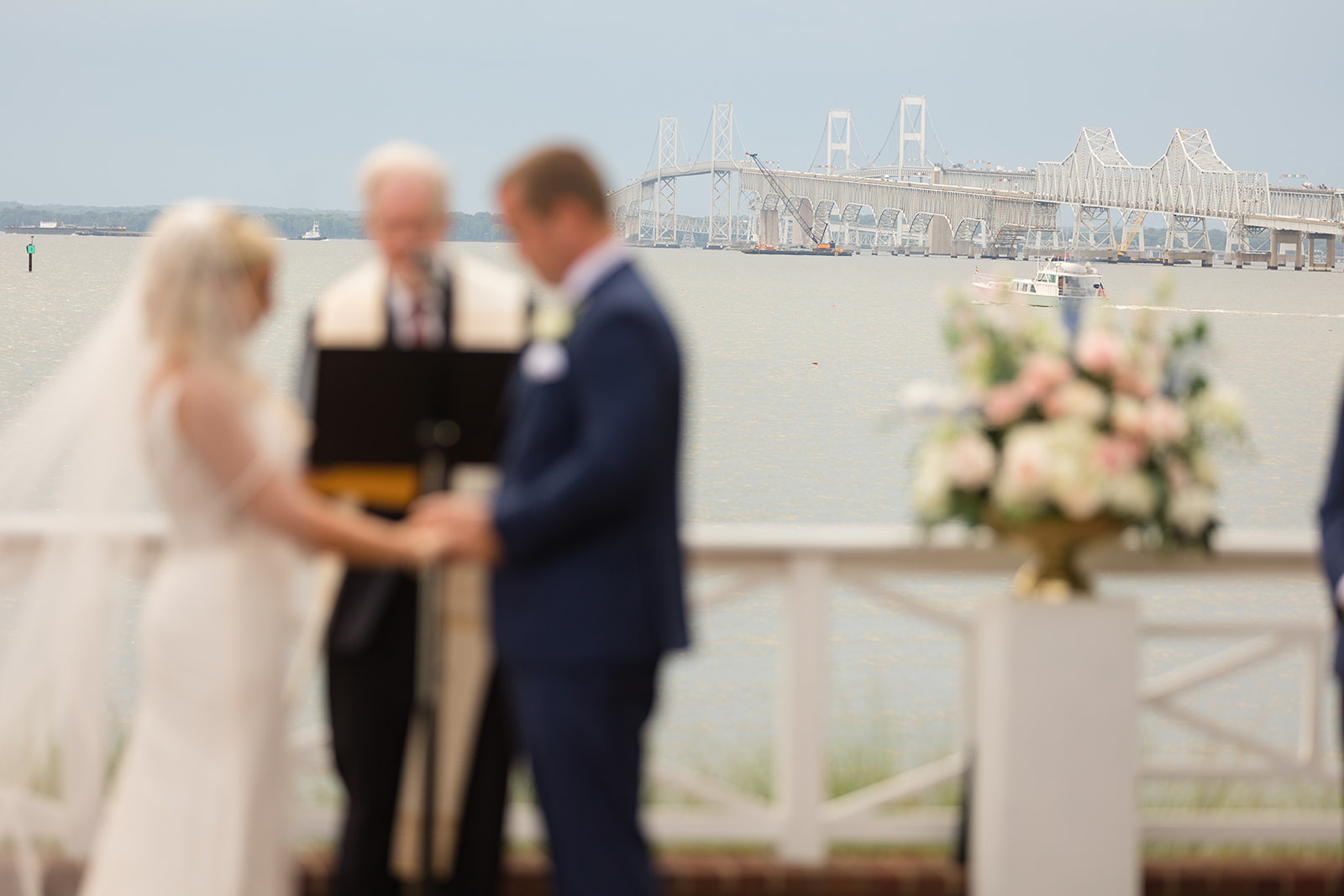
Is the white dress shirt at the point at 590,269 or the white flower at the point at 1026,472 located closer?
the white dress shirt at the point at 590,269

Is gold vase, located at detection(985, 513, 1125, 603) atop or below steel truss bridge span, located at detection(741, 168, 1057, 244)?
below

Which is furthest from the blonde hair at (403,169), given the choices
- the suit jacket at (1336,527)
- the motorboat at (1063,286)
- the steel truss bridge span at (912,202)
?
the steel truss bridge span at (912,202)

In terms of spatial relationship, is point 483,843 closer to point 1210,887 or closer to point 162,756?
point 162,756

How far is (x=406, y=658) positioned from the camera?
8.28 feet

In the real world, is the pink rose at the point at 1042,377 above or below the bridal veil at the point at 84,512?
above

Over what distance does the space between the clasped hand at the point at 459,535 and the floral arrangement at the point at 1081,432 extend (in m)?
0.90

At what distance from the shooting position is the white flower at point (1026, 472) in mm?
2629

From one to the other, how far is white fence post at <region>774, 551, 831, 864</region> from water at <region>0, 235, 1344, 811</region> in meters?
0.26

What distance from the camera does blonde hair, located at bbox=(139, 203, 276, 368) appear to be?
2.22 metres

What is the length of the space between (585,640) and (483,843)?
1.86 ft

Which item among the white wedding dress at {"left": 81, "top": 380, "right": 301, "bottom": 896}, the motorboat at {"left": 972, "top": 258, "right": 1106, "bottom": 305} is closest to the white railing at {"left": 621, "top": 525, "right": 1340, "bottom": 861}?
the white wedding dress at {"left": 81, "top": 380, "right": 301, "bottom": 896}

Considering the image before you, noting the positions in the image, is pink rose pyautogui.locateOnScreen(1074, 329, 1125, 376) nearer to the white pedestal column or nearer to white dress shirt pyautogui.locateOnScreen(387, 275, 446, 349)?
the white pedestal column

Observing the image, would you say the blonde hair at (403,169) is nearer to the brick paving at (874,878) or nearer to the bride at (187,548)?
the bride at (187,548)

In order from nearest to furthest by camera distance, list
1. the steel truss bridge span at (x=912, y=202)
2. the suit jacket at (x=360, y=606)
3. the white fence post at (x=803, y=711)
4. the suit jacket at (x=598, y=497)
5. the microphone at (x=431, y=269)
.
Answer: the suit jacket at (x=598, y=497) < the suit jacket at (x=360, y=606) < the microphone at (x=431, y=269) < the white fence post at (x=803, y=711) < the steel truss bridge span at (x=912, y=202)
